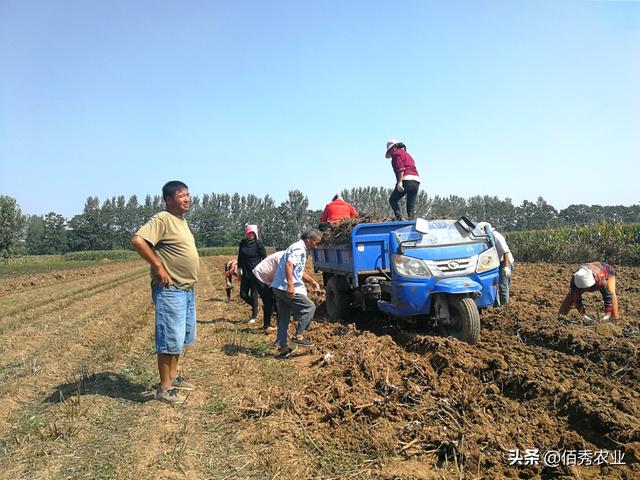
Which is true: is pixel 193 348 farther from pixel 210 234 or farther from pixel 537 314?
pixel 210 234

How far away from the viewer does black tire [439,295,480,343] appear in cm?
551

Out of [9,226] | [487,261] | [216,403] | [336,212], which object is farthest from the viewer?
[9,226]

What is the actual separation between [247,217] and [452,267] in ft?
323

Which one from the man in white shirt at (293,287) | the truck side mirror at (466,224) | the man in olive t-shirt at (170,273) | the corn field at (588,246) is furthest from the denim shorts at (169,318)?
the corn field at (588,246)

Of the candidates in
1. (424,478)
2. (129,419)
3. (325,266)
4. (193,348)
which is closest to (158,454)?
(129,419)

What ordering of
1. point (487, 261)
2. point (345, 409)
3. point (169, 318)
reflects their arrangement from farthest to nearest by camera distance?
point (487, 261) < point (169, 318) < point (345, 409)

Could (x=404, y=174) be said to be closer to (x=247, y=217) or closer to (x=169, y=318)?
(x=169, y=318)

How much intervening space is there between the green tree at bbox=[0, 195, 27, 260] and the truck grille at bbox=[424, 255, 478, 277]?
176 feet

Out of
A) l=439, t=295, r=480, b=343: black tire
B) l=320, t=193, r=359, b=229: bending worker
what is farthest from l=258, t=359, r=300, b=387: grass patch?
l=320, t=193, r=359, b=229: bending worker

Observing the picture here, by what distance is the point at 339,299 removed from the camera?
798 centimetres

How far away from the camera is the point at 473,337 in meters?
5.52

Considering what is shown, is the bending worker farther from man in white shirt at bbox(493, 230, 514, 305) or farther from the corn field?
the corn field

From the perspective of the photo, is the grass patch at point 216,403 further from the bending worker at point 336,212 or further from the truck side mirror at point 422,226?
the bending worker at point 336,212

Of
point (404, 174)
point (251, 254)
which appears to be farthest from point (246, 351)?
point (404, 174)
